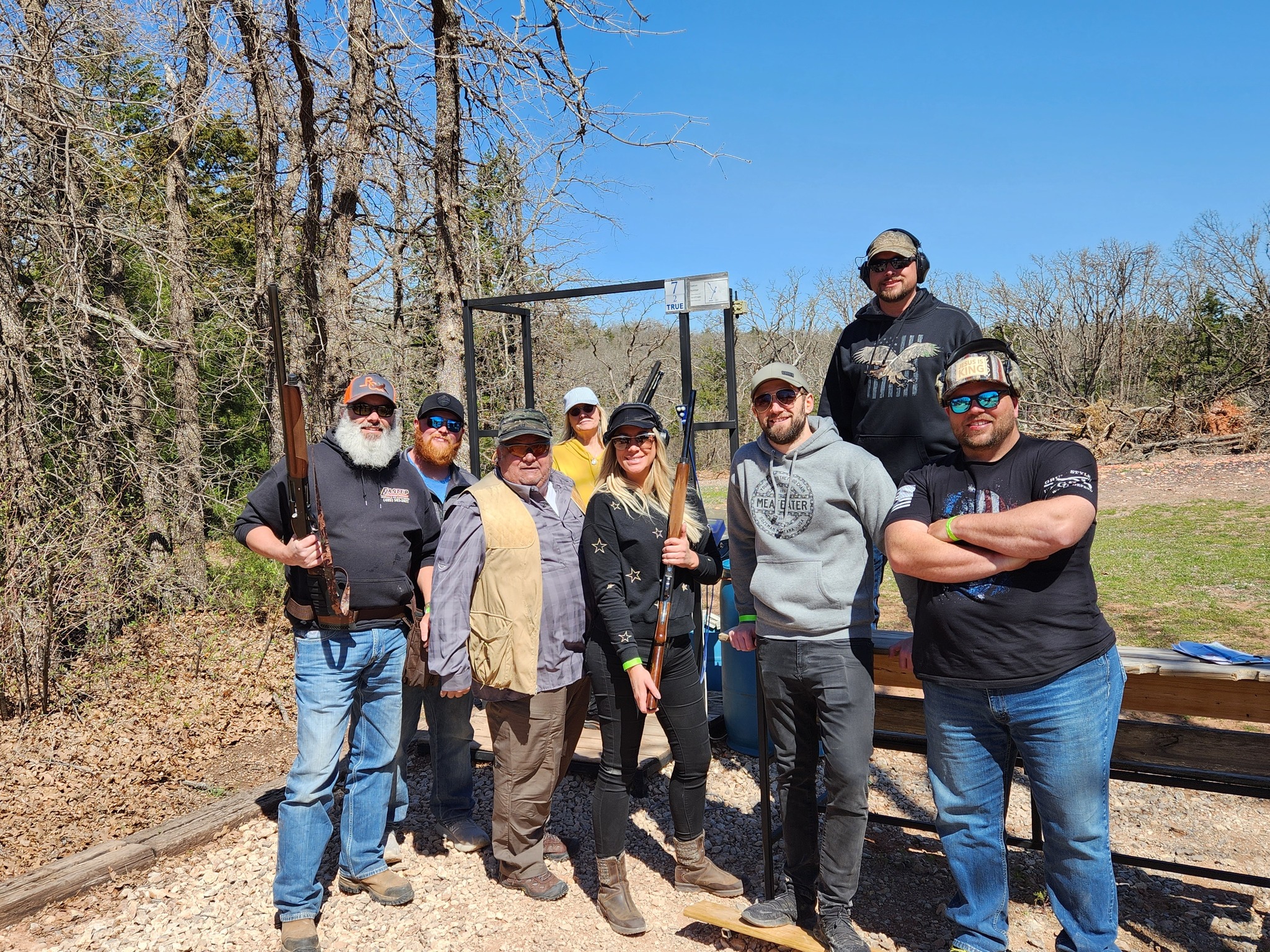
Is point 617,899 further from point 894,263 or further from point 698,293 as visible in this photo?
point 698,293

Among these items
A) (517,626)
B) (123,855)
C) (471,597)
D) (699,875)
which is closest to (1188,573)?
(699,875)

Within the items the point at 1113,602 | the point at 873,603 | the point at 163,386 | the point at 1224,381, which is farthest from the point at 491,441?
the point at 1224,381

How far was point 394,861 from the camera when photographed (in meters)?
3.86

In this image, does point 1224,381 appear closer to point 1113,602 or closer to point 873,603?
point 1113,602

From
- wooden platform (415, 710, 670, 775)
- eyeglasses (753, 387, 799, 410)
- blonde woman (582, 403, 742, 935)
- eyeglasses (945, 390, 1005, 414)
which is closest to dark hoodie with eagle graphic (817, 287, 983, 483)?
eyeglasses (753, 387, 799, 410)

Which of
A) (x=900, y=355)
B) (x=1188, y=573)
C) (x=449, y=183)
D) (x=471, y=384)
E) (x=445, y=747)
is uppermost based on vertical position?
(x=449, y=183)

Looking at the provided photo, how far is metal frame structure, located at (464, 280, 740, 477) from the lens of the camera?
185 inches

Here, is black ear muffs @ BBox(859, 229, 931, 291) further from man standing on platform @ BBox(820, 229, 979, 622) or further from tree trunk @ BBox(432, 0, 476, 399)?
tree trunk @ BBox(432, 0, 476, 399)

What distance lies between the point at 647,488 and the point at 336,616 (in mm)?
1360

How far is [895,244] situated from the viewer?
344cm

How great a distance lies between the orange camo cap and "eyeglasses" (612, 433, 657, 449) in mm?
972

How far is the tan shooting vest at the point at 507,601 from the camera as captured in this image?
3.42m

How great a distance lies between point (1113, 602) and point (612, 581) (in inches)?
288

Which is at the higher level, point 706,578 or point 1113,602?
point 706,578
